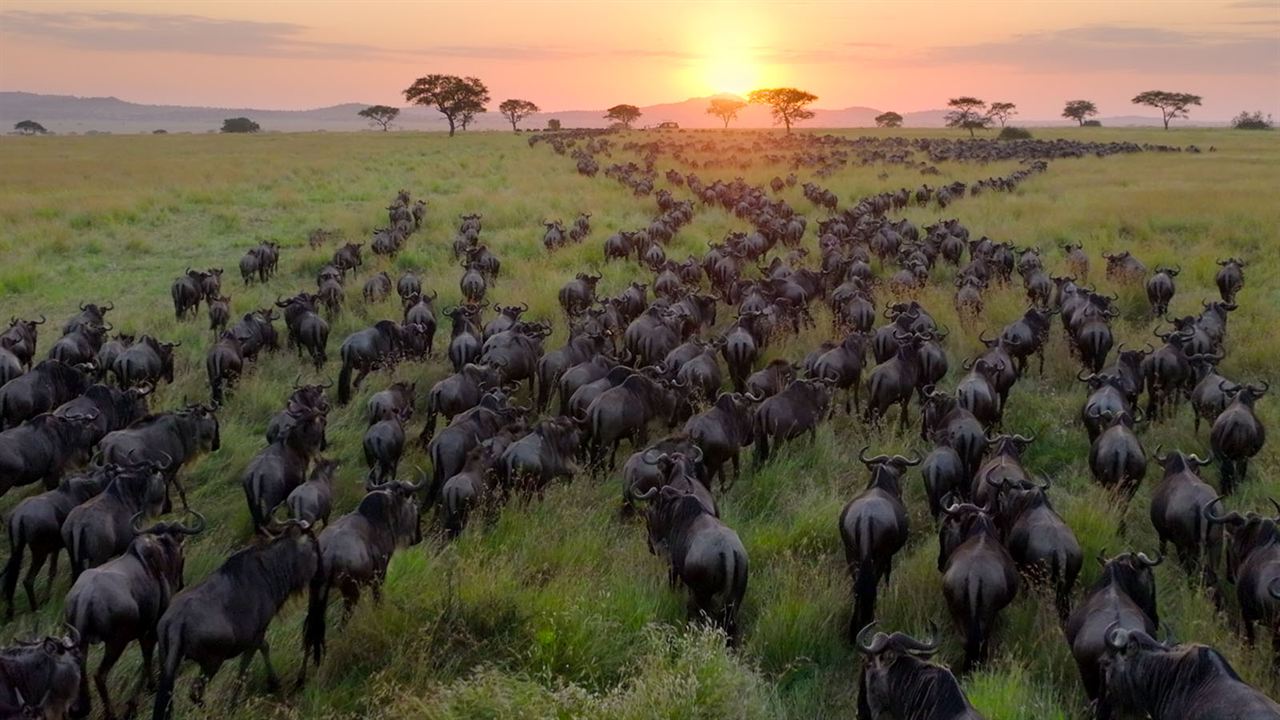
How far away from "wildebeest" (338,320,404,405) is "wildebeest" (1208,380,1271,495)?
27.9 feet

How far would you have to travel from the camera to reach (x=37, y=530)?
597cm

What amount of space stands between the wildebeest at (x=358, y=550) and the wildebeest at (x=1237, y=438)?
6.33 metres

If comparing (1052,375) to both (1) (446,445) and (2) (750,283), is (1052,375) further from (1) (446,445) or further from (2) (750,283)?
(1) (446,445)

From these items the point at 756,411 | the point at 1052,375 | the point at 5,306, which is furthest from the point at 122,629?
the point at 5,306

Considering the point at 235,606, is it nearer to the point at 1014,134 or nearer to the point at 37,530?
the point at 37,530

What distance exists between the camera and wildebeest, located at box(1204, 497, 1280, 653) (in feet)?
16.7

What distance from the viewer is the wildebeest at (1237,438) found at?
746cm

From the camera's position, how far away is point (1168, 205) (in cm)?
2248

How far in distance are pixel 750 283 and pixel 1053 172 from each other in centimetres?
2630

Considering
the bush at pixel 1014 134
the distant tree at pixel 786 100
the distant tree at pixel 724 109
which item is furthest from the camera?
the distant tree at pixel 724 109

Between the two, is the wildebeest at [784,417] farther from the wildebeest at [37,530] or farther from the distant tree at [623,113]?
the distant tree at [623,113]

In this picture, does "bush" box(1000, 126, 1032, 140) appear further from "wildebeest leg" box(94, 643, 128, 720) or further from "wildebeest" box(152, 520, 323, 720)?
"wildebeest leg" box(94, 643, 128, 720)

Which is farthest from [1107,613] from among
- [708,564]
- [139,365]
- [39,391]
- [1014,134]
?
[1014,134]

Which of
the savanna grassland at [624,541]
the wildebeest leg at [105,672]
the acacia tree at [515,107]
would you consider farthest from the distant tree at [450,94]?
the wildebeest leg at [105,672]
